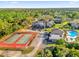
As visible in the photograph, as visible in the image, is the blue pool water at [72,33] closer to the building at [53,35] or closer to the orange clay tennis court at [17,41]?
the building at [53,35]

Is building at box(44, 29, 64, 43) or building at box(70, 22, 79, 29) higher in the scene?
building at box(70, 22, 79, 29)

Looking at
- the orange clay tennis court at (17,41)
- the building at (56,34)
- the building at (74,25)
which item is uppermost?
the building at (74,25)

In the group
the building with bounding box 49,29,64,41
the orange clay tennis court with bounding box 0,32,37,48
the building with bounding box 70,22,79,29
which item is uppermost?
the building with bounding box 70,22,79,29

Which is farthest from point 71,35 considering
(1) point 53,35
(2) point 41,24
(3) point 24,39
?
(3) point 24,39

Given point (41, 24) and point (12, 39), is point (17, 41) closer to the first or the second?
point (12, 39)

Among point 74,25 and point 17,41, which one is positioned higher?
point 74,25

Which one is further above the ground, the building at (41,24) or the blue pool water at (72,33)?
the building at (41,24)

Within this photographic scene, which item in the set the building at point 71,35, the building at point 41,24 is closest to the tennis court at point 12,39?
the building at point 41,24

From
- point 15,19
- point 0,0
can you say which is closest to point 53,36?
point 15,19

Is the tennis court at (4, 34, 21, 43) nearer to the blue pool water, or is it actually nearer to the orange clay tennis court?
the orange clay tennis court

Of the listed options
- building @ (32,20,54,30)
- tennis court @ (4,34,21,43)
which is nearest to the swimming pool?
building @ (32,20,54,30)

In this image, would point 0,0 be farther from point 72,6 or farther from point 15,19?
point 72,6

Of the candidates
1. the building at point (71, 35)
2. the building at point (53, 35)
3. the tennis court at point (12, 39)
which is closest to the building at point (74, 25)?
the building at point (71, 35)
